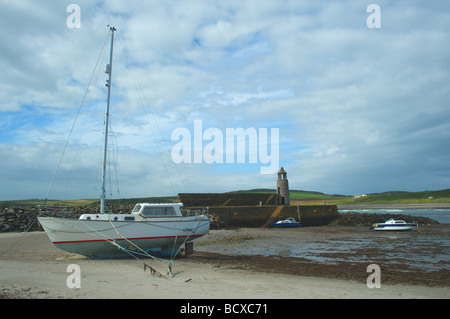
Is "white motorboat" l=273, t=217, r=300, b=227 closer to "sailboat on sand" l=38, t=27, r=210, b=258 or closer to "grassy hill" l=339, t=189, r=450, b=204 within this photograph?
"sailboat on sand" l=38, t=27, r=210, b=258

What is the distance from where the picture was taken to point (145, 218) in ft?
55.5

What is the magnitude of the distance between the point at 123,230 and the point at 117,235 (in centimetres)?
38

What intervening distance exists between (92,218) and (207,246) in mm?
9997

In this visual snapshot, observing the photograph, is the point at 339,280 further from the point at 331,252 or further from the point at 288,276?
the point at 331,252

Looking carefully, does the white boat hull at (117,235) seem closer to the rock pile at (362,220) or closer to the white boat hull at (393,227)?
the white boat hull at (393,227)

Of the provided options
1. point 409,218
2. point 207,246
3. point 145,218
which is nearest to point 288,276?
point 145,218

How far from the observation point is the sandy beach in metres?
9.13

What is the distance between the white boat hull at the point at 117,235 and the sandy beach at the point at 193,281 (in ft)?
2.35

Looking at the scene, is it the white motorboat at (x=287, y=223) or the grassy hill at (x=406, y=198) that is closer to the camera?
the white motorboat at (x=287, y=223)

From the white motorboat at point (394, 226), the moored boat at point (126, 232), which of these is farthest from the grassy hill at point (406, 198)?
the moored boat at point (126, 232)

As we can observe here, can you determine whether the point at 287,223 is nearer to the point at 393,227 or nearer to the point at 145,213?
the point at 393,227

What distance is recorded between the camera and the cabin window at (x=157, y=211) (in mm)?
17172

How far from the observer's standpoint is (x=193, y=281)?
36.4 feet
